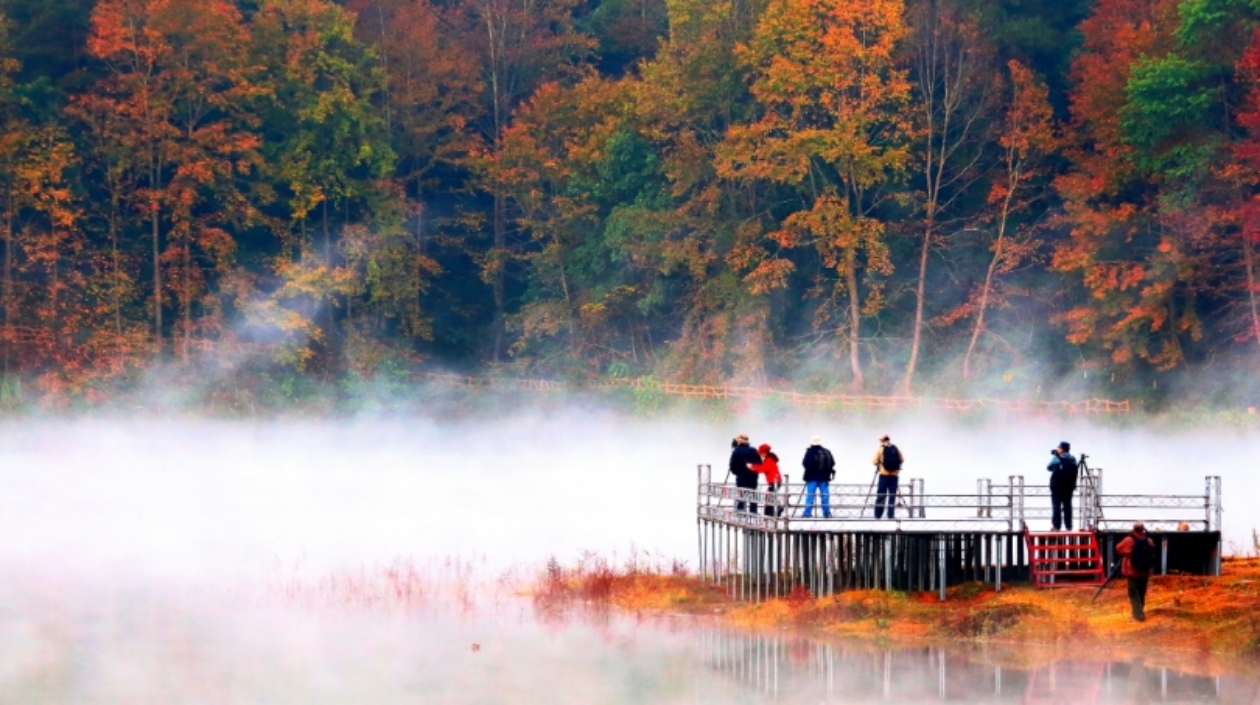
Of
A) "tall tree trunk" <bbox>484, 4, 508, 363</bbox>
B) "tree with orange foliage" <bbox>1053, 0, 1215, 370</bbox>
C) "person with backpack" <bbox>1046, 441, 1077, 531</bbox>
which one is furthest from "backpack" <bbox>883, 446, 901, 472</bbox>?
"tall tree trunk" <bbox>484, 4, 508, 363</bbox>

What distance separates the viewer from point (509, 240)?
8162 centimetres

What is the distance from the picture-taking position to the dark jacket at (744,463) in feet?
121

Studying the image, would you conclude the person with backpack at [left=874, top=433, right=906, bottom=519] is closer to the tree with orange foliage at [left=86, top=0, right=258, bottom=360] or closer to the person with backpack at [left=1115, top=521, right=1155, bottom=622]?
the person with backpack at [left=1115, top=521, right=1155, bottom=622]

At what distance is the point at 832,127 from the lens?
71062mm

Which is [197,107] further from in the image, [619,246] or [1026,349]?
[1026,349]

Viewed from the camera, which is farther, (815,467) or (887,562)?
(815,467)

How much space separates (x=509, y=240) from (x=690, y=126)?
1045 centimetres

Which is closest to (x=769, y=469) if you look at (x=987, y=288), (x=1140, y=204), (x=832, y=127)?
(x=987, y=288)

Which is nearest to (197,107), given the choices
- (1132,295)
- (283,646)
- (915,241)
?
(915,241)

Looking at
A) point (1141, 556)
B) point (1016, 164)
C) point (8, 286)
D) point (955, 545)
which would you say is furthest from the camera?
point (8, 286)

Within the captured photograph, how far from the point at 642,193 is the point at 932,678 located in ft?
149

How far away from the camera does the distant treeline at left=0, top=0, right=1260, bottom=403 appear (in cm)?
6588

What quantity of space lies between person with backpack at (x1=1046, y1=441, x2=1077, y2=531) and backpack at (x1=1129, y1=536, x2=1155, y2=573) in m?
2.69

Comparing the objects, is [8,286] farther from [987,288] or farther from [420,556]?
[420,556]
